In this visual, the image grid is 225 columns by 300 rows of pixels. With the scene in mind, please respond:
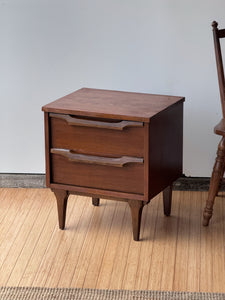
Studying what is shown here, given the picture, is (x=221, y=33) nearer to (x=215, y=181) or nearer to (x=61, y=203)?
(x=215, y=181)

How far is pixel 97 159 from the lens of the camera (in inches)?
105

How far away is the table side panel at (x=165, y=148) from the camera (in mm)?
2618

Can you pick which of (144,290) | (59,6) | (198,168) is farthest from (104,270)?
(59,6)

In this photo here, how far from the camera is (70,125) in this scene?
2.67 m

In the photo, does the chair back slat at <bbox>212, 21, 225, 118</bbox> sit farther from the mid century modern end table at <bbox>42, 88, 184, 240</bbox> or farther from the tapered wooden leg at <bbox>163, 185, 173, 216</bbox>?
the tapered wooden leg at <bbox>163, 185, 173, 216</bbox>

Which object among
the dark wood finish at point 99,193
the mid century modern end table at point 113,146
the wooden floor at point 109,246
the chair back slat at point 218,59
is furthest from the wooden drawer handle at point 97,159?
the chair back slat at point 218,59

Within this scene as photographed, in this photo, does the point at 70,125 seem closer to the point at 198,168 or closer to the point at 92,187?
the point at 92,187

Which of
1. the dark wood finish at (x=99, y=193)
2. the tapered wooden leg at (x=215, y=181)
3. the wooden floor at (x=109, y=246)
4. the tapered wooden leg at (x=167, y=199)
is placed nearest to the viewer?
the wooden floor at (x=109, y=246)

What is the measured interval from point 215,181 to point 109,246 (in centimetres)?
51

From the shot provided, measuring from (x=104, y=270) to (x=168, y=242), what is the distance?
338 millimetres

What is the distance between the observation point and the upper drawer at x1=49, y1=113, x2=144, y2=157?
2.59 m

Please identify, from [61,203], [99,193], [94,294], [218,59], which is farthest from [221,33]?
[94,294]

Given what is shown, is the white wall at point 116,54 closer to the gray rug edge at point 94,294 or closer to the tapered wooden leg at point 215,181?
the tapered wooden leg at point 215,181

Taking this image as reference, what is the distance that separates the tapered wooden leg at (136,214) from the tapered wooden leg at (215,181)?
1.01 feet
